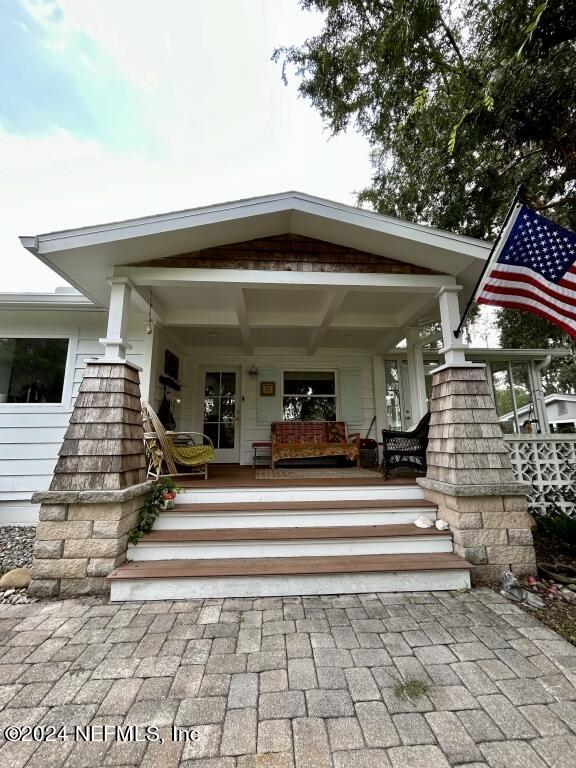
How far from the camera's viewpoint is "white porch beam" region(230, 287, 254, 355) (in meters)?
3.90

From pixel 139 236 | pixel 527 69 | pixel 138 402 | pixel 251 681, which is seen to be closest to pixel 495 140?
pixel 527 69

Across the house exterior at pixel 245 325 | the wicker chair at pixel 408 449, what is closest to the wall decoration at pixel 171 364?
the house exterior at pixel 245 325

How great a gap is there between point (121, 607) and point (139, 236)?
3003 millimetres

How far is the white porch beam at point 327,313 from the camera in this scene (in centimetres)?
397

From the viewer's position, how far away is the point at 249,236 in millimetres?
3568

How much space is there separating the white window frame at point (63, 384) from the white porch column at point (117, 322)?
5.66 feet

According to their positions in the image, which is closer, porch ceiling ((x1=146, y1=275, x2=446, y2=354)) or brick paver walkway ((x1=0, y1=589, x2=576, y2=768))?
brick paver walkway ((x1=0, y1=589, x2=576, y2=768))

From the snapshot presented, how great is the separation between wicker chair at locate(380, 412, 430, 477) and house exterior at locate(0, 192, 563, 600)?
0.92 metres

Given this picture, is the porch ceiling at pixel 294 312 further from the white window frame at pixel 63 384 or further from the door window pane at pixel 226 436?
the door window pane at pixel 226 436

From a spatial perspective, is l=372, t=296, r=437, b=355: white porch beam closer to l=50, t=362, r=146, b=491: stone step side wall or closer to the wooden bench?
the wooden bench

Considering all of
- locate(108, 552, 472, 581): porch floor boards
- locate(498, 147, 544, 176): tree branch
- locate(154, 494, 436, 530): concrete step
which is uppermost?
locate(498, 147, 544, 176): tree branch

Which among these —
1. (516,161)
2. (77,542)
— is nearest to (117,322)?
(77,542)

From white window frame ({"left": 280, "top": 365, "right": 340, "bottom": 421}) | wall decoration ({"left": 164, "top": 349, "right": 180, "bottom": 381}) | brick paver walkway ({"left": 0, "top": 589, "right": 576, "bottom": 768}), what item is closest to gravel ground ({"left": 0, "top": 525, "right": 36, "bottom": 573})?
brick paver walkway ({"left": 0, "top": 589, "right": 576, "bottom": 768})

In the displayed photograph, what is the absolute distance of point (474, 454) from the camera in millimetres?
2939
